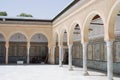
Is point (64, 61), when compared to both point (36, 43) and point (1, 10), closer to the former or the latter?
point (36, 43)

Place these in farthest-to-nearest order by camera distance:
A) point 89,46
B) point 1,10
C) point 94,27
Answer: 1. point 1,10
2. point 89,46
3. point 94,27

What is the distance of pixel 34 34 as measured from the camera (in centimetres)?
2638

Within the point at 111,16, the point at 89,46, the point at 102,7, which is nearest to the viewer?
the point at 111,16

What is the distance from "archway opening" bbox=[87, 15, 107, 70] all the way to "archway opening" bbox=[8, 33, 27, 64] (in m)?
9.30

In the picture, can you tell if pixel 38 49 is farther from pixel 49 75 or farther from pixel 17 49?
pixel 49 75

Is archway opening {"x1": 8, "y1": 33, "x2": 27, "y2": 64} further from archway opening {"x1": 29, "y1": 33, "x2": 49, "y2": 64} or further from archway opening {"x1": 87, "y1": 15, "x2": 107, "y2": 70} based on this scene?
archway opening {"x1": 87, "y1": 15, "x2": 107, "y2": 70}

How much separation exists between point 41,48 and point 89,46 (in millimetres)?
8213

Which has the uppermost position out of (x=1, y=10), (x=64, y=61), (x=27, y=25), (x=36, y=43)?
(x=1, y=10)

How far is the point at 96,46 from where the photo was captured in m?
19.7

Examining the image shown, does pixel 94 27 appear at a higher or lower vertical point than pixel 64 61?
higher

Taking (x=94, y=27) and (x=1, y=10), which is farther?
(x=1, y=10)

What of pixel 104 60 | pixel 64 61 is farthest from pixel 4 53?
pixel 104 60

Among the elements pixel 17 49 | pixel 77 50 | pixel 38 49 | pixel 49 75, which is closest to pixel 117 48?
pixel 49 75

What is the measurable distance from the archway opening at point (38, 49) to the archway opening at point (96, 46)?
8.01 meters
